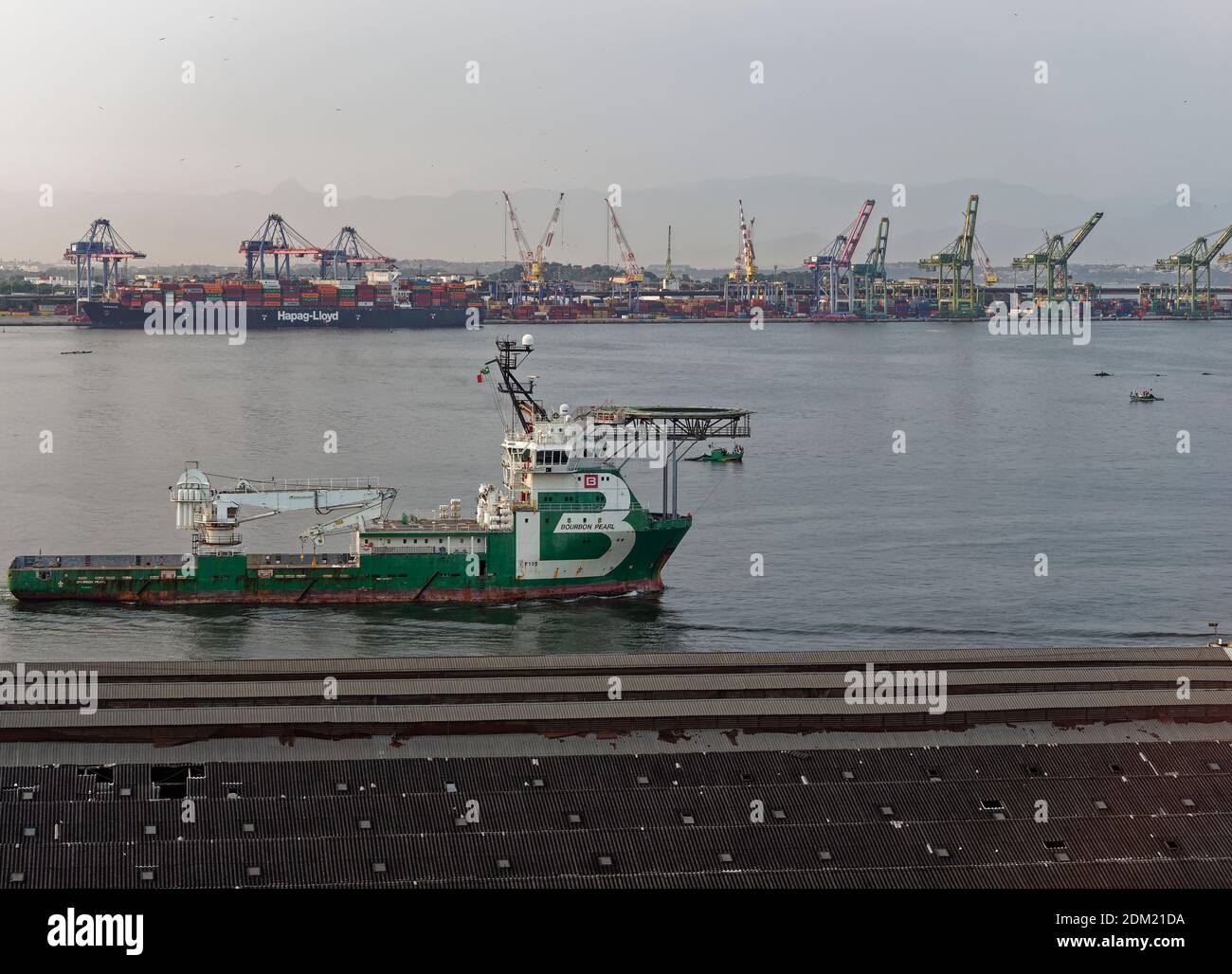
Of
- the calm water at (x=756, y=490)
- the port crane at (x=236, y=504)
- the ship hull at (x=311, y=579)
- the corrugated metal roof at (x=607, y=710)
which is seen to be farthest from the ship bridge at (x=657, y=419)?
the corrugated metal roof at (x=607, y=710)

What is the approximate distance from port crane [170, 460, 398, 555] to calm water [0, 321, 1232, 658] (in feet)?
7.15

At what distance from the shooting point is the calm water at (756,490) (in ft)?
140

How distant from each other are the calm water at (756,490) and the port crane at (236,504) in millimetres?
2180

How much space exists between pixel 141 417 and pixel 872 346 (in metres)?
93.8

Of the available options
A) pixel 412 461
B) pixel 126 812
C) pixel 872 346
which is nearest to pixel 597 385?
pixel 412 461

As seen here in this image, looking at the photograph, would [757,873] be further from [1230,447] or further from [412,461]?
[1230,447]

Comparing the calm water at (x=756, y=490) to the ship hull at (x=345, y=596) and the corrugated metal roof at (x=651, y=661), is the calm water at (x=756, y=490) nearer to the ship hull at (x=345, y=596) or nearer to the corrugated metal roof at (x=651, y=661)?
the ship hull at (x=345, y=596)

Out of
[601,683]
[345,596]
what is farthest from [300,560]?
[601,683]

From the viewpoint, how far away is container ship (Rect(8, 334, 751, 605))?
4353 centimetres

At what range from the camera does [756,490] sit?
215 ft

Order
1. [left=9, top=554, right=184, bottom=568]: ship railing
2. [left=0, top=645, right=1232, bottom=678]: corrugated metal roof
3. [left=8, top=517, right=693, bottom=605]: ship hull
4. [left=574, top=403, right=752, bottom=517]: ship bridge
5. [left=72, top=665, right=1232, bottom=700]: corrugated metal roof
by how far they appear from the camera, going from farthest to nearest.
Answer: [left=574, top=403, right=752, bottom=517]: ship bridge
[left=9, top=554, right=184, bottom=568]: ship railing
[left=8, top=517, right=693, bottom=605]: ship hull
[left=0, top=645, right=1232, bottom=678]: corrugated metal roof
[left=72, top=665, right=1232, bottom=700]: corrugated metal roof

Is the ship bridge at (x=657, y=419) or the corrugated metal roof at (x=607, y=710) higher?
the ship bridge at (x=657, y=419)

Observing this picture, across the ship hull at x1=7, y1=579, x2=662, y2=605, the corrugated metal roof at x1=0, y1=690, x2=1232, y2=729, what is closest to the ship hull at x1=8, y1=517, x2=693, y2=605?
the ship hull at x1=7, y1=579, x2=662, y2=605

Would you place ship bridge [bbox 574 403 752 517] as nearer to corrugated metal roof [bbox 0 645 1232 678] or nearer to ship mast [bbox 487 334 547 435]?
ship mast [bbox 487 334 547 435]
